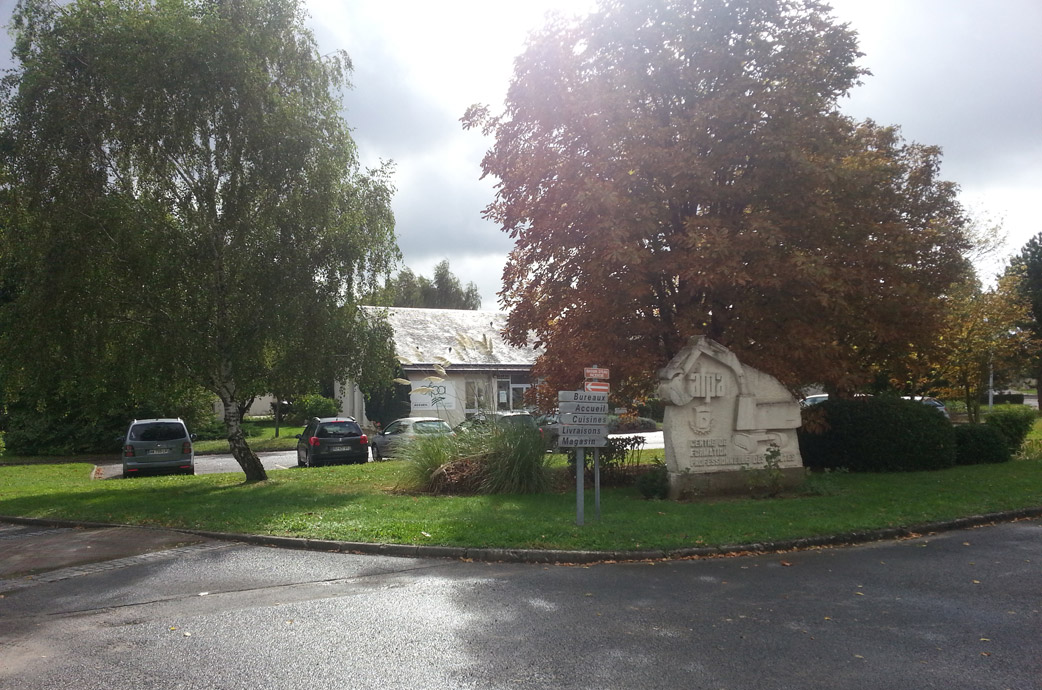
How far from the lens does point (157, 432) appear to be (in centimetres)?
2147

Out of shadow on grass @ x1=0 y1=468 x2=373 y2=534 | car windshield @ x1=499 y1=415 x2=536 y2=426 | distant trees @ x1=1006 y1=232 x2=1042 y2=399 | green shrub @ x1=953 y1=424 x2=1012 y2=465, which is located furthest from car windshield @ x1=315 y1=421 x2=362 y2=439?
distant trees @ x1=1006 y1=232 x2=1042 y2=399

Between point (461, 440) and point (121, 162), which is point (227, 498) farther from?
point (121, 162)

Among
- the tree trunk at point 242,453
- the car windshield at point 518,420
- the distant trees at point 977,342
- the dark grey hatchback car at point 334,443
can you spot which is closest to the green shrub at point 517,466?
the car windshield at point 518,420

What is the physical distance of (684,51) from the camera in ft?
45.6

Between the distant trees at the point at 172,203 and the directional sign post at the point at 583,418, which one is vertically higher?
the distant trees at the point at 172,203

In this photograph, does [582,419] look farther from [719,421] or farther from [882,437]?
[882,437]

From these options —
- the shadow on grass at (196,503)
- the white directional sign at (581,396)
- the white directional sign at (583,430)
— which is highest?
the white directional sign at (581,396)

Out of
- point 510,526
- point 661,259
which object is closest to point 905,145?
point 661,259

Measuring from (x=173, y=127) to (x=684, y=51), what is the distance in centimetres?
978

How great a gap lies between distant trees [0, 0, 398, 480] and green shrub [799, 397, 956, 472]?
1064cm

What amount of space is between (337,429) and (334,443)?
1.47 feet

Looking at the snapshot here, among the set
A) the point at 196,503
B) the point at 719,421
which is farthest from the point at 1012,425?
the point at 196,503

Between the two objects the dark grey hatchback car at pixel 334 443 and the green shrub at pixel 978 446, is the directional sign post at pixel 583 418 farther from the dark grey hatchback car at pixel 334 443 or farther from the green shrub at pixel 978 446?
the dark grey hatchback car at pixel 334 443

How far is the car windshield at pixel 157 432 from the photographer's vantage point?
837 inches
